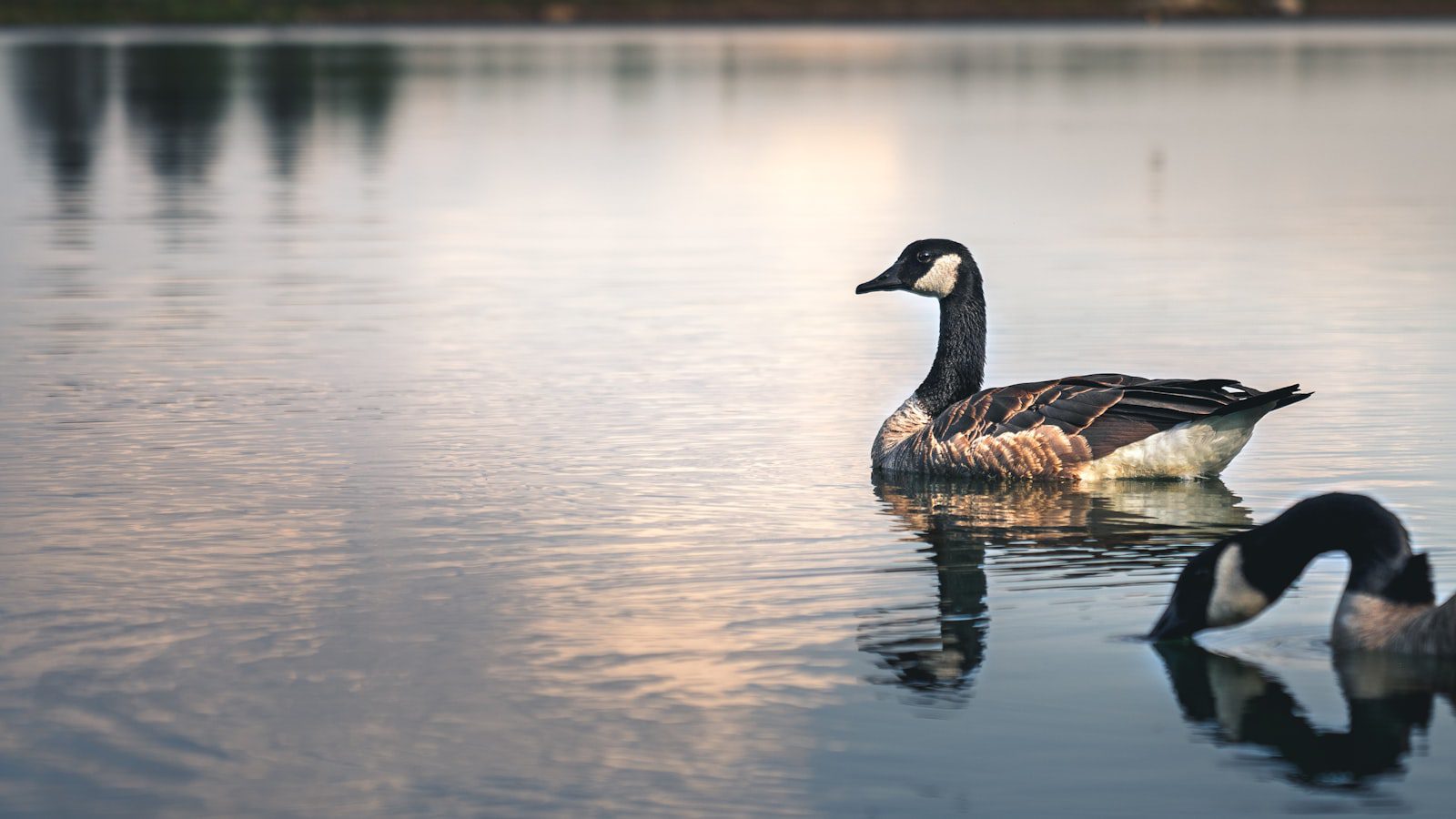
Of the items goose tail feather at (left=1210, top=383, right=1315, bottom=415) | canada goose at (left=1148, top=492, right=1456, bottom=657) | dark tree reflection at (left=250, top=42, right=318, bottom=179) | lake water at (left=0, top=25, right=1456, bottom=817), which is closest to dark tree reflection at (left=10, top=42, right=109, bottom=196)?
dark tree reflection at (left=250, top=42, right=318, bottom=179)

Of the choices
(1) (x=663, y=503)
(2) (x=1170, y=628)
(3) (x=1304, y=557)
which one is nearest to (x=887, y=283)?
(1) (x=663, y=503)

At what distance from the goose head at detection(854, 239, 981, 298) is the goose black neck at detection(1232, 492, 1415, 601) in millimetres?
6020

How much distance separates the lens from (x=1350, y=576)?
359 inches

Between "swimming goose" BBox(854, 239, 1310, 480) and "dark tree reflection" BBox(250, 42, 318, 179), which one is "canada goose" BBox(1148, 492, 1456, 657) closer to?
"swimming goose" BBox(854, 239, 1310, 480)

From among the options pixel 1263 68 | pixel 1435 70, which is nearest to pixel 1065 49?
pixel 1263 68

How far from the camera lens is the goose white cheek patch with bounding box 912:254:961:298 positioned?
1483 cm

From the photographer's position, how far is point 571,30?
143 meters

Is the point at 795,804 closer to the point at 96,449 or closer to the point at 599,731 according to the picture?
the point at 599,731

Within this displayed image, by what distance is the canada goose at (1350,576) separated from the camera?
883 cm

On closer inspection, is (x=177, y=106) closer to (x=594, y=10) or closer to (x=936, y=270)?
(x=936, y=270)

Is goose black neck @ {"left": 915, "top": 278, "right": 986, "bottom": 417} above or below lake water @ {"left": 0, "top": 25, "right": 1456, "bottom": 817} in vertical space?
above

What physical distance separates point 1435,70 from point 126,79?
4490cm

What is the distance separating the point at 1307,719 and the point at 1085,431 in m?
4.95

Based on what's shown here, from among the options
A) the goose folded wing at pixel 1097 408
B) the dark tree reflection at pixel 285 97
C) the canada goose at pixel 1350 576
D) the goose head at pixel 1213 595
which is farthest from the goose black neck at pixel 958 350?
the dark tree reflection at pixel 285 97
